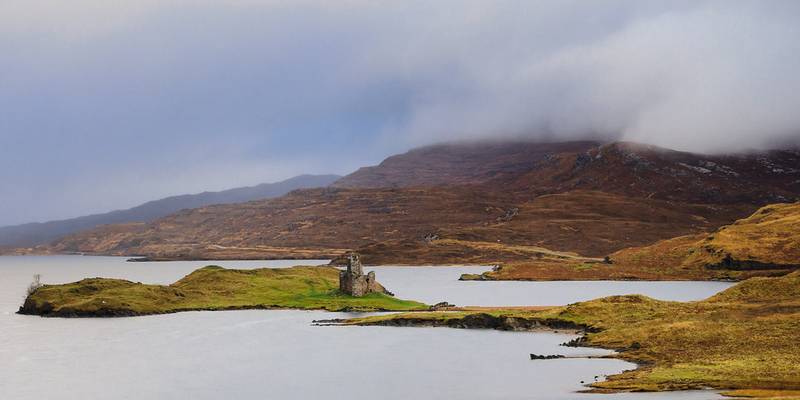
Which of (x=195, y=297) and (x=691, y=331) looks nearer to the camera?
(x=691, y=331)

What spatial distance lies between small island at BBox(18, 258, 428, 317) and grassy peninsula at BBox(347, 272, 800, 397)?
21.4 meters

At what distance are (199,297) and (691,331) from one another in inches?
3264

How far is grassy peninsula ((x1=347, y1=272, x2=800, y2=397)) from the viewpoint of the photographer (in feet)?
189

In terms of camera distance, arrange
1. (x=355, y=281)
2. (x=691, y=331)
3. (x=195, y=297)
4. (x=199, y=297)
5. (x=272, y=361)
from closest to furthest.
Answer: (x=691, y=331) < (x=272, y=361) < (x=195, y=297) < (x=355, y=281) < (x=199, y=297)

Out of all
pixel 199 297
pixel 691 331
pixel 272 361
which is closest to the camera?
pixel 691 331

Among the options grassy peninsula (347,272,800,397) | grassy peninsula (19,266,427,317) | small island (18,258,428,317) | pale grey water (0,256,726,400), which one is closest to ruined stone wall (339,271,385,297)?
small island (18,258,428,317)

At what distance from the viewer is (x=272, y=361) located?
86625 millimetres

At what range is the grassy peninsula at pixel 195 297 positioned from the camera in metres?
124

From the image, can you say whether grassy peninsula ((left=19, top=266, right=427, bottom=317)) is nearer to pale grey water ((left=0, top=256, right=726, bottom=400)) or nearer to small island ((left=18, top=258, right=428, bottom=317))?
small island ((left=18, top=258, right=428, bottom=317))

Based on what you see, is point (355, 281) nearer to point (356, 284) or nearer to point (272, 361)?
point (356, 284)

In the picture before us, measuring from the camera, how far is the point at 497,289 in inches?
7318

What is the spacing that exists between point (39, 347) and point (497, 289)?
110 m

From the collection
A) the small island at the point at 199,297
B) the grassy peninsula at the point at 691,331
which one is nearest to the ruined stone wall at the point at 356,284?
the small island at the point at 199,297

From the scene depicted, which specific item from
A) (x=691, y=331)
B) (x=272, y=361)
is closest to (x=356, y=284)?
(x=272, y=361)
